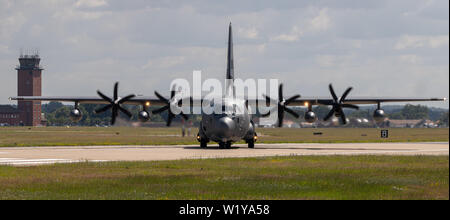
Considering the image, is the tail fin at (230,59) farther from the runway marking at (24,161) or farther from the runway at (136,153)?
the runway marking at (24,161)

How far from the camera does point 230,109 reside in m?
46.8

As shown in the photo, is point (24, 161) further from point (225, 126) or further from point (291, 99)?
point (291, 99)

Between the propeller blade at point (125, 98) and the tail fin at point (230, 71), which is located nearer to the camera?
the tail fin at point (230, 71)

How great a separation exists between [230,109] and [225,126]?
5.57 ft

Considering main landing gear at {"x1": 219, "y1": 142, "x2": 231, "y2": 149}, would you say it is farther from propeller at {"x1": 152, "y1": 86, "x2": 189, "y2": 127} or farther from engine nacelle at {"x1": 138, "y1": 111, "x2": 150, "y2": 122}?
engine nacelle at {"x1": 138, "y1": 111, "x2": 150, "y2": 122}

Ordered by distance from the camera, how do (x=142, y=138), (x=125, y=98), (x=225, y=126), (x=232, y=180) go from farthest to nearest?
(x=142, y=138) → (x=125, y=98) → (x=225, y=126) → (x=232, y=180)

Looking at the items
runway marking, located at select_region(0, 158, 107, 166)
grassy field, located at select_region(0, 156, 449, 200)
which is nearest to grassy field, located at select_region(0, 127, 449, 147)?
runway marking, located at select_region(0, 158, 107, 166)

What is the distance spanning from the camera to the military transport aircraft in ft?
153

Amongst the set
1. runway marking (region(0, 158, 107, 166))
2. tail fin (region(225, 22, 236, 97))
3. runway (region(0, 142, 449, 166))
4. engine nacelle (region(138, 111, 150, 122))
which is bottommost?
runway (region(0, 142, 449, 166))

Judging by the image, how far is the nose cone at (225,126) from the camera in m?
45.8

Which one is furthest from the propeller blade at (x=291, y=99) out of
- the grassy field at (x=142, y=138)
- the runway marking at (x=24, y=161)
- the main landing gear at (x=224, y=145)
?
the runway marking at (x=24, y=161)

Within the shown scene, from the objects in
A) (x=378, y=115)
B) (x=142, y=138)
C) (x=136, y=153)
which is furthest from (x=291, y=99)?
(x=142, y=138)
